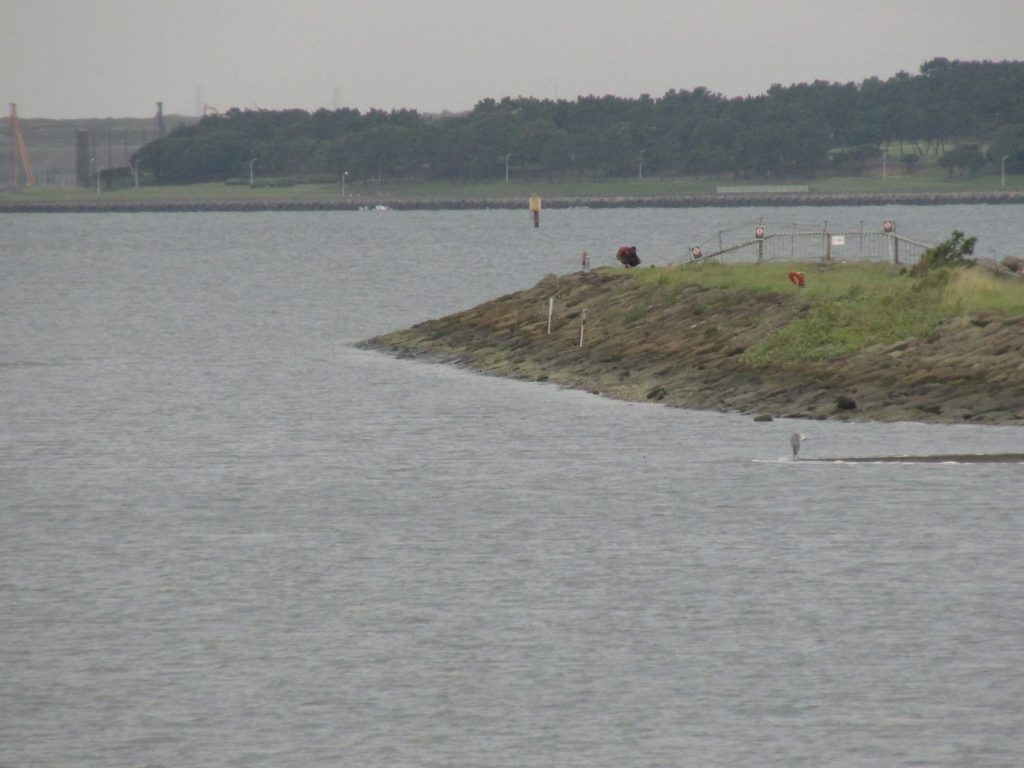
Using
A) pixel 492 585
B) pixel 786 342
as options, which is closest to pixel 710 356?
pixel 786 342

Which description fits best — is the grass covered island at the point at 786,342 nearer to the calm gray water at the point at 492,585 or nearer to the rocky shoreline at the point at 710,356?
the rocky shoreline at the point at 710,356

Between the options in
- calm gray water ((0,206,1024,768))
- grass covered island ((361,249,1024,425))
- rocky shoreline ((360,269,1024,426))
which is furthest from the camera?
grass covered island ((361,249,1024,425))

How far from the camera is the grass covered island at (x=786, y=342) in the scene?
42906 millimetres

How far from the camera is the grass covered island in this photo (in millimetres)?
42906

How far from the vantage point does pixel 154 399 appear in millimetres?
55094

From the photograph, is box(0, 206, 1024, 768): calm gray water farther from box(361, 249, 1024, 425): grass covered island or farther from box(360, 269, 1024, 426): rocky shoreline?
box(361, 249, 1024, 425): grass covered island

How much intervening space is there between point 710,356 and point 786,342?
2.46 m

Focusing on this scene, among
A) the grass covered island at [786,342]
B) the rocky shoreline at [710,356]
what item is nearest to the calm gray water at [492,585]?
the rocky shoreline at [710,356]

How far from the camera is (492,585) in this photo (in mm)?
28844

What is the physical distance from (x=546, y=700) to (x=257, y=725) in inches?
130

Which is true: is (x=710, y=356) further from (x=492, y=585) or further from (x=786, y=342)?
(x=492, y=585)

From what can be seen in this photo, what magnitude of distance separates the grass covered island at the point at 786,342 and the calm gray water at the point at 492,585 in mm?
1292

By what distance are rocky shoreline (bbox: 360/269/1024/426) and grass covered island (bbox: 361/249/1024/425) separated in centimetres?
5

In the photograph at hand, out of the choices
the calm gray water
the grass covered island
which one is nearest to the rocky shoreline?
the grass covered island
